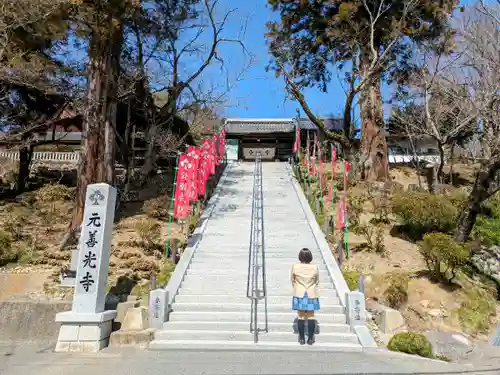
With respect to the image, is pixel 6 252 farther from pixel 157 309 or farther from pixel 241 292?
pixel 241 292

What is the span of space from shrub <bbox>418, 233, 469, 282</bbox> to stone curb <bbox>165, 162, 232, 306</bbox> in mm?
5132

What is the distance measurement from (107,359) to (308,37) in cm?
1699

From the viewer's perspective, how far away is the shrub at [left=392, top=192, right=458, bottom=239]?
10914 mm

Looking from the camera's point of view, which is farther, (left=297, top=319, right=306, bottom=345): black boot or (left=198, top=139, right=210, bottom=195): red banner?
(left=198, top=139, right=210, bottom=195): red banner

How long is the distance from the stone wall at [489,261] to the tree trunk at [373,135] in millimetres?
7063

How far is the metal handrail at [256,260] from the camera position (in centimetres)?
668

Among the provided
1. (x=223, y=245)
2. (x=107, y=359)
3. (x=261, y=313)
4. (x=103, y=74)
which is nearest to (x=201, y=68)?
(x=103, y=74)

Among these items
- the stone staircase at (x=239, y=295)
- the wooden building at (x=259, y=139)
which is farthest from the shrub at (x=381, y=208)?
the wooden building at (x=259, y=139)

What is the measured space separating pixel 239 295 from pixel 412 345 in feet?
10.5

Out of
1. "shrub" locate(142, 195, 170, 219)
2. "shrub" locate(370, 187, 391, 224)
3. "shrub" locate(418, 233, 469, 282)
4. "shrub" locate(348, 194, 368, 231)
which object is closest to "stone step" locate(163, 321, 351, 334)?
"shrub" locate(418, 233, 469, 282)

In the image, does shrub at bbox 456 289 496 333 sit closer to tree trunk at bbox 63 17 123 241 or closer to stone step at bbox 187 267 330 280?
stone step at bbox 187 267 330 280

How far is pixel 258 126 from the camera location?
29.3 m

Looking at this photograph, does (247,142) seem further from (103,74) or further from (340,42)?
(103,74)

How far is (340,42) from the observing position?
18.0 meters
